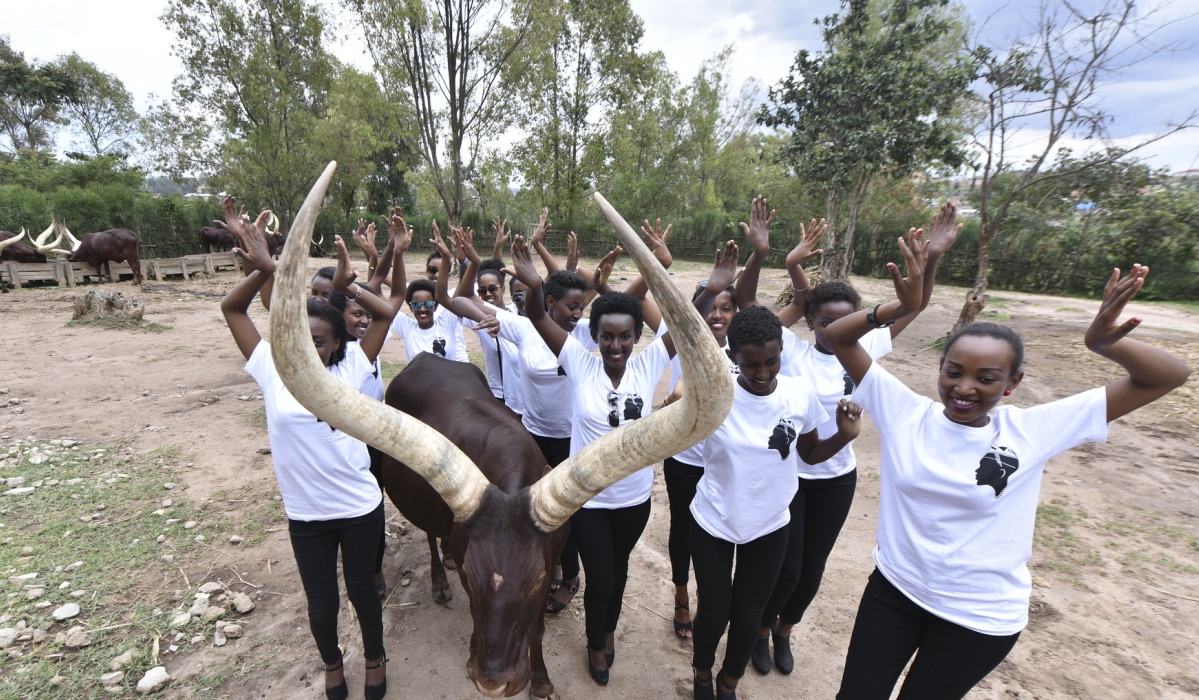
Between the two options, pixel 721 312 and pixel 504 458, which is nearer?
pixel 504 458

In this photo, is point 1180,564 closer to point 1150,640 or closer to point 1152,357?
point 1150,640

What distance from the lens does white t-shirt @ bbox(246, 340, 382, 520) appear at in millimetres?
2473

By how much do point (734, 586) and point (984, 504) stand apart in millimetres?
1265

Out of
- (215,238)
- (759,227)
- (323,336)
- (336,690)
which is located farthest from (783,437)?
(215,238)

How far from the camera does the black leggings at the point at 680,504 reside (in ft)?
10.7

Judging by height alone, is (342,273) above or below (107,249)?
below

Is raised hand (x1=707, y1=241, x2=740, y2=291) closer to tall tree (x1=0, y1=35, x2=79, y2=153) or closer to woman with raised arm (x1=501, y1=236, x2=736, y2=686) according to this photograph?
woman with raised arm (x1=501, y1=236, x2=736, y2=686)

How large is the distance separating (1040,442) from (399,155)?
1378 inches

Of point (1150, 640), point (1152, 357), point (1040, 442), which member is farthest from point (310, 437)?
point (1150, 640)

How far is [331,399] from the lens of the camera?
6.05 ft

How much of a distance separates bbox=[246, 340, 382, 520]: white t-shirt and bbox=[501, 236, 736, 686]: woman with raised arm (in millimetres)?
1135

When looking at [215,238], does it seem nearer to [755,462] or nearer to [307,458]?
[307,458]

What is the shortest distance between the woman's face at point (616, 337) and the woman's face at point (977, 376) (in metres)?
1.44

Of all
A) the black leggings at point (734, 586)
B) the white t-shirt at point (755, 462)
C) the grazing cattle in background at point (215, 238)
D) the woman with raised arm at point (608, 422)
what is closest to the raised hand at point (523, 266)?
the woman with raised arm at point (608, 422)
